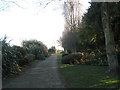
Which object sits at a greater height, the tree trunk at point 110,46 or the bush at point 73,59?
Answer: the tree trunk at point 110,46

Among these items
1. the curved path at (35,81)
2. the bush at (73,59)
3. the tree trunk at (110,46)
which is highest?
the tree trunk at (110,46)

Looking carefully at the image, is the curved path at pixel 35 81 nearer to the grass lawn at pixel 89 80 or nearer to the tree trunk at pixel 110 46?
the grass lawn at pixel 89 80

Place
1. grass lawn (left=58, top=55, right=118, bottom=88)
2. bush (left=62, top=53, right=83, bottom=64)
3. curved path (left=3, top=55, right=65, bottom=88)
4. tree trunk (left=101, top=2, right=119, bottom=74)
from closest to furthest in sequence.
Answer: grass lawn (left=58, top=55, right=118, bottom=88), curved path (left=3, top=55, right=65, bottom=88), tree trunk (left=101, top=2, right=119, bottom=74), bush (left=62, top=53, right=83, bottom=64)

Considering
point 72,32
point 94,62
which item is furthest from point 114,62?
point 72,32

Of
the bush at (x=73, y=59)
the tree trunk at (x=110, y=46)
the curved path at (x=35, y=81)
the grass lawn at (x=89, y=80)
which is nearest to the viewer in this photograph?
the grass lawn at (x=89, y=80)

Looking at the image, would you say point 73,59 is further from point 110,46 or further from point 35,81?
point 35,81

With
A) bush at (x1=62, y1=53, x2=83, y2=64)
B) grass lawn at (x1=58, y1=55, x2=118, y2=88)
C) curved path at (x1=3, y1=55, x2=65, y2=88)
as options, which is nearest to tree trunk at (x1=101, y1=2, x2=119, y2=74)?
grass lawn at (x1=58, y1=55, x2=118, y2=88)

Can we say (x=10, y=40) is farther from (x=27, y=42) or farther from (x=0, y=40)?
(x=27, y=42)

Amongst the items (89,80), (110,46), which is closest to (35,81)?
(89,80)

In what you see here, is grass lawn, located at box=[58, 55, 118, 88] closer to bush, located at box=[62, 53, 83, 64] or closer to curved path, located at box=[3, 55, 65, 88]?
curved path, located at box=[3, 55, 65, 88]

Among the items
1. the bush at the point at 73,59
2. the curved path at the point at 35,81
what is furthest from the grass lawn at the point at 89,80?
the bush at the point at 73,59

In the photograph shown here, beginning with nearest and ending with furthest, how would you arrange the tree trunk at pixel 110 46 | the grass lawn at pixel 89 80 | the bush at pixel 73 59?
the grass lawn at pixel 89 80, the tree trunk at pixel 110 46, the bush at pixel 73 59

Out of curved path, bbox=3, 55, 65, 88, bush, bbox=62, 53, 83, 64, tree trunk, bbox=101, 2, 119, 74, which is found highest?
tree trunk, bbox=101, 2, 119, 74

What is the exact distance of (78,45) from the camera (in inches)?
995
